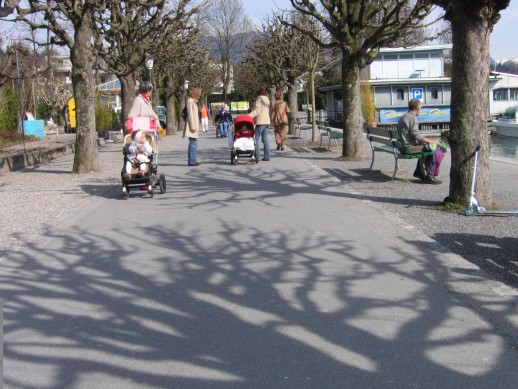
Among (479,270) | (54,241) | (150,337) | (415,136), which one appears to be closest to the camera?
(150,337)

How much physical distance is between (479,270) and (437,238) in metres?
1.45

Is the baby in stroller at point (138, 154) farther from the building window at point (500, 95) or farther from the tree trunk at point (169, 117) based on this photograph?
the building window at point (500, 95)

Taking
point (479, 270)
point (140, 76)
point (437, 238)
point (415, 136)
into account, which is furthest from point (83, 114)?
point (140, 76)

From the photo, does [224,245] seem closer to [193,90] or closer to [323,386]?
[323,386]

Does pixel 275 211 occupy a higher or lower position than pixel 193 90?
lower

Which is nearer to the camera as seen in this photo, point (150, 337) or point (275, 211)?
point (150, 337)

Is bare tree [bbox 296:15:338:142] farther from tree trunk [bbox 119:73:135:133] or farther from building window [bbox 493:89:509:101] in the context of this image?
building window [bbox 493:89:509:101]

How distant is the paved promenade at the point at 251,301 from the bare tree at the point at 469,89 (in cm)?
77

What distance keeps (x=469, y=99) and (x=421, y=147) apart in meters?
3.14

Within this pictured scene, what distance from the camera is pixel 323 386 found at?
3.96 m

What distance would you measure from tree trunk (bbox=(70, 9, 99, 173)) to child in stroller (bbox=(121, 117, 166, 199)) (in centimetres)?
437

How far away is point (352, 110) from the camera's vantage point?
56.2 ft

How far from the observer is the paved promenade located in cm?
421

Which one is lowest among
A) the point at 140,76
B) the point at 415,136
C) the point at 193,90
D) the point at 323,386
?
the point at 323,386
